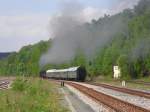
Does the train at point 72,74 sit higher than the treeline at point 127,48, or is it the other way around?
the treeline at point 127,48

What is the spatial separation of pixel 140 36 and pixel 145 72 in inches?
324

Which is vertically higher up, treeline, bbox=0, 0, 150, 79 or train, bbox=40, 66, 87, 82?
treeline, bbox=0, 0, 150, 79

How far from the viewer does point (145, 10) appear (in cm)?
8400

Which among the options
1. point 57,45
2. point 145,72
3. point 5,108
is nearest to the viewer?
point 5,108

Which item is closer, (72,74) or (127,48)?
(72,74)

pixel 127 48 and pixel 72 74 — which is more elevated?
pixel 127 48

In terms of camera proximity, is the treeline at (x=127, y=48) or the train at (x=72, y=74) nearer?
the treeline at (x=127, y=48)

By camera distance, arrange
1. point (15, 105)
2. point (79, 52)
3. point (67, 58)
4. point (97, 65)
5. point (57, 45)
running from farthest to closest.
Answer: point (67, 58), point (79, 52), point (57, 45), point (97, 65), point (15, 105)

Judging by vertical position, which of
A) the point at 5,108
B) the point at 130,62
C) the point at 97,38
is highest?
the point at 97,38

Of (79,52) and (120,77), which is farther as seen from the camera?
(79,52)

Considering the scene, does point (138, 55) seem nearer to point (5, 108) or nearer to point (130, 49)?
point (130, 49)

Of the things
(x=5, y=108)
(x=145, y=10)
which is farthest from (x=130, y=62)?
(x=5, y=108)

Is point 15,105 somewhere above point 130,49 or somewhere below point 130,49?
below

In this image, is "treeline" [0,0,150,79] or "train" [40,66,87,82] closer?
"treeline" [0,0,150,79]
